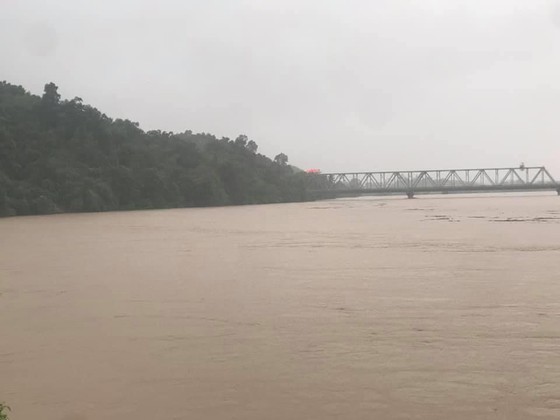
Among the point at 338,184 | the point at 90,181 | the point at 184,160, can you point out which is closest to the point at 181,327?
the point at 90,181

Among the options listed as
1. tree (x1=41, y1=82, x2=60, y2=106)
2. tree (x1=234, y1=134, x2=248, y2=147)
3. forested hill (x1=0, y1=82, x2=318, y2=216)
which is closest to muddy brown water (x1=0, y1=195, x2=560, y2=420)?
forested hill (x1=0, y1=82, x2=318, y2=216)

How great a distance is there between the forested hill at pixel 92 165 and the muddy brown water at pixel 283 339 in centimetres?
3098

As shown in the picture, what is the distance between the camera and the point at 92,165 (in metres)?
47.5

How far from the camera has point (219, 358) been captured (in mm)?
5305

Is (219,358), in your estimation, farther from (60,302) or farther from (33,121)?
(33,121)

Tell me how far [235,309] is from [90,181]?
1531 inches

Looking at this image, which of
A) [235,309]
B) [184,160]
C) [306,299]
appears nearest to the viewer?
[235,309]

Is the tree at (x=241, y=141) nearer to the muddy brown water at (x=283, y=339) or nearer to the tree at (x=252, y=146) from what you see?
the tree at (x=252, y=146)

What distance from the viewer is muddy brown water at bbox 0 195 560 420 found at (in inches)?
167

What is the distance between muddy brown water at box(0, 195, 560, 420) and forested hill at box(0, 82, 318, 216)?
3098cm

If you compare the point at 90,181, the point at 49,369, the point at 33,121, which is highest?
the point at 33,121

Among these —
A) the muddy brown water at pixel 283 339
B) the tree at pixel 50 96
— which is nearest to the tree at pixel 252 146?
the tree at pixel 50 96

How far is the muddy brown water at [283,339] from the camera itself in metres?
4.24

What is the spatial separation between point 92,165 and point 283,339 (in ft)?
145
